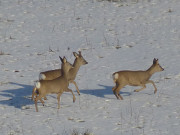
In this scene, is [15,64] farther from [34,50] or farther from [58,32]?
[58,32]

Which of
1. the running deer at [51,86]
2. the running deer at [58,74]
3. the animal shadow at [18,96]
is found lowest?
the animal shadow at [18,96]

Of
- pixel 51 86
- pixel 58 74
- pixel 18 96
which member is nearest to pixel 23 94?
pixel 18 96

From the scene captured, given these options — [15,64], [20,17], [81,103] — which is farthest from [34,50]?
[81,103]

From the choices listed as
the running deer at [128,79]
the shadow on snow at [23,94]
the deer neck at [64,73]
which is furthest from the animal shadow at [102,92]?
the deer neck at [64,73]

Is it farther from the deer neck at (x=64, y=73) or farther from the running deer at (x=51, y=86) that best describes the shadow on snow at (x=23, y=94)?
the deer neck at (x=64, y=73)

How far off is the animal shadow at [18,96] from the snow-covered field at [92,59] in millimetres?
25

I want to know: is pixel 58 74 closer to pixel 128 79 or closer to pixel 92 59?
pixel 128 79

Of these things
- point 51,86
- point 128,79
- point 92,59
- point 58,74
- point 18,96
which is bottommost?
point 18,96

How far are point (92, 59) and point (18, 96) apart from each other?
4.11 metres

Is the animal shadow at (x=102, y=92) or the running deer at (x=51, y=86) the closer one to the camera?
the running deer at (x=51, y=86)

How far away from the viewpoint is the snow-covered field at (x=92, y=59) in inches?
444

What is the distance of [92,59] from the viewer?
17.0 m

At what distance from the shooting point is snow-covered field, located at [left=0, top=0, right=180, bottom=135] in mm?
11289

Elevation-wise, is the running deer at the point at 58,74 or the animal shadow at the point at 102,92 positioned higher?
the running deer at the point at 58,74
